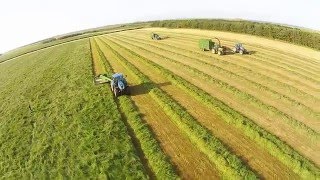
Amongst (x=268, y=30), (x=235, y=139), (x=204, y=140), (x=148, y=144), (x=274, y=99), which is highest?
(x=148, y=144)

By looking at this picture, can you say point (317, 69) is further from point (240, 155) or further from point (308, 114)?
point (240, 155)

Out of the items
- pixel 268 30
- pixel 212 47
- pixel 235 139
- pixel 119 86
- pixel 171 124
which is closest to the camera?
pixel 235 139

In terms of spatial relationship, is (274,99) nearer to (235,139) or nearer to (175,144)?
(235,139)

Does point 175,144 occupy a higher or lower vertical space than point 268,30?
higher

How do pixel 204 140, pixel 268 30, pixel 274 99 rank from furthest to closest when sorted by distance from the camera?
pixel 268 30 → pixel 274 99 → pixel 204 140

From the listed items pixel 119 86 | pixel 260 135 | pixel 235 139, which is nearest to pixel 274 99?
pixel 260 135

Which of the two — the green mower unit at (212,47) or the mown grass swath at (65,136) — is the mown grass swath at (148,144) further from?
the green mower unit at (212,47)

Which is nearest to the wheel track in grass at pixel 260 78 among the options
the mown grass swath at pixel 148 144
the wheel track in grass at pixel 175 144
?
the wheel track in grass at pixel 175 144
